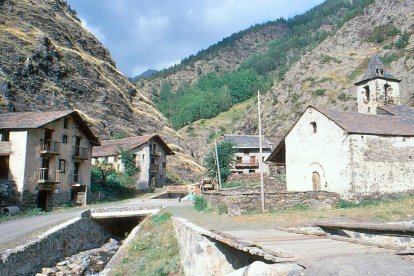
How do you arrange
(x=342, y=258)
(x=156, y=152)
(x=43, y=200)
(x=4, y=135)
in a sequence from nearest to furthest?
(x=342, y=258)
(x=4, y=135)
(x=43, y=200)
(x=156, y=152)

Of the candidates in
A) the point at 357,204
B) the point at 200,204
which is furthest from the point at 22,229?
the point at 357,204

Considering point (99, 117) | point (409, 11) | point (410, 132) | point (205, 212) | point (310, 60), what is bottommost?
point (205, 212)

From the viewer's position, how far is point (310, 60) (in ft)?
340

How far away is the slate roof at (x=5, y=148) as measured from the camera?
1093 inches

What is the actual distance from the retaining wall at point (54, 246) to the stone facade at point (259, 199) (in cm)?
831

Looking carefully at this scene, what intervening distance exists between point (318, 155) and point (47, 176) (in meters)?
22.5

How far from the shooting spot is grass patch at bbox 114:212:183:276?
14.7 meters

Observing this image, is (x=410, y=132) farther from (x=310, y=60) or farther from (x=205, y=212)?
(x=310, y=60)

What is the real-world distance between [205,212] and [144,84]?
160623mm

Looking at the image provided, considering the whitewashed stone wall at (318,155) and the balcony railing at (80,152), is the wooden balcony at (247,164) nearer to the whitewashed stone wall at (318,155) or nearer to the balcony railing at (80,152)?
the balcony railing at (80,152)

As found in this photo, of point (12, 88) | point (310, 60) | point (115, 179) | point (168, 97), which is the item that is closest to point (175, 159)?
point (115, 179)

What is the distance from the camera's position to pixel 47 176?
31047 mm

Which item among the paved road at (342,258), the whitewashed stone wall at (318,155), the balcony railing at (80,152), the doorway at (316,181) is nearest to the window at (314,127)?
the whitewashed stone wall at (318,155)

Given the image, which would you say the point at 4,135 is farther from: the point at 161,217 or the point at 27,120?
the point at 161,217
